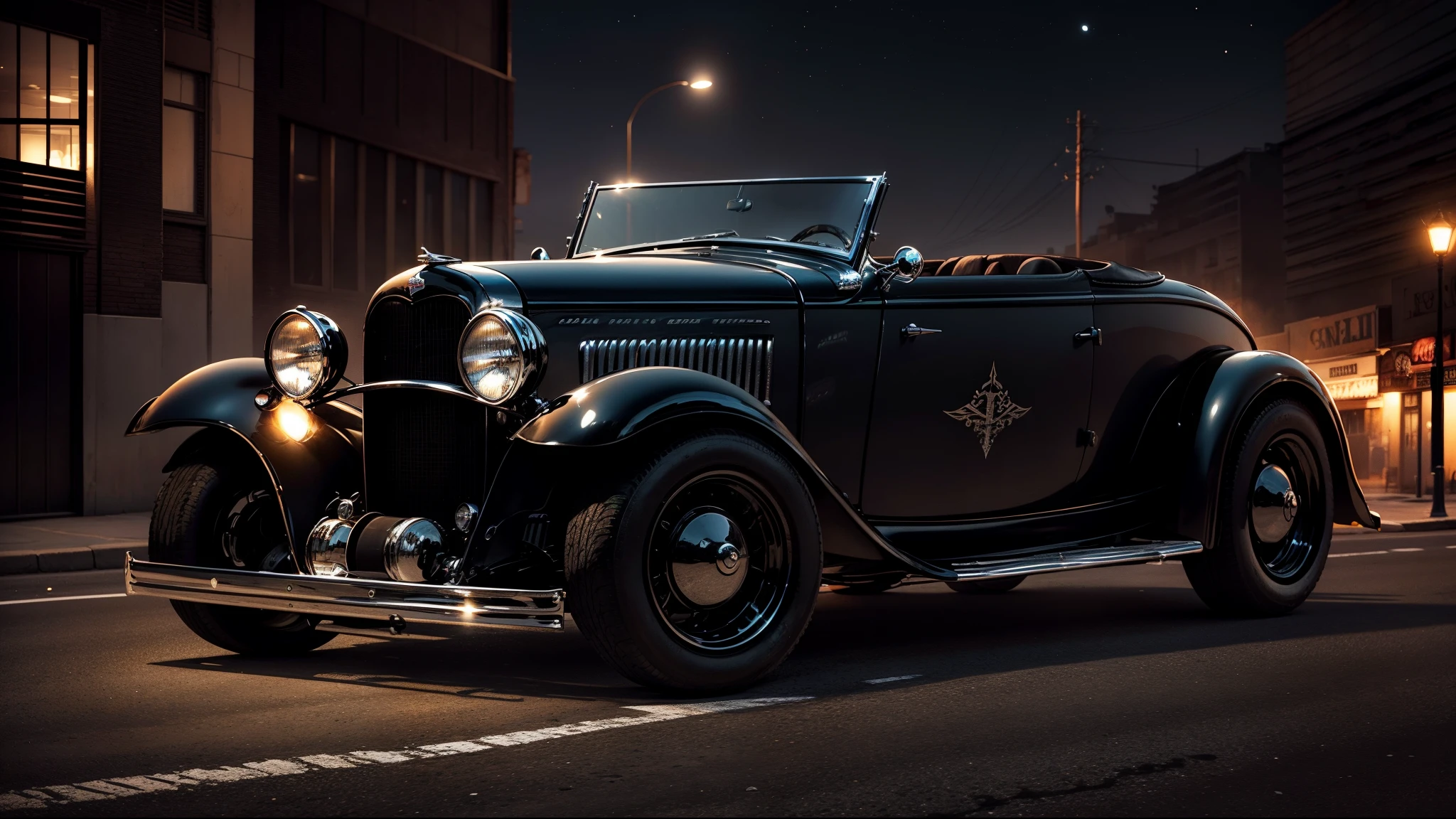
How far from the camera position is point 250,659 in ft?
19.3

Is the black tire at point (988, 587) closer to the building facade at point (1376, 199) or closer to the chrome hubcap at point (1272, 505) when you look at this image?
the chrome hubcap at point (1272, 505)

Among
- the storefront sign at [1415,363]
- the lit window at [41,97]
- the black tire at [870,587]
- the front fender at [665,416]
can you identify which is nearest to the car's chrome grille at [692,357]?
the front fender at [665,416]

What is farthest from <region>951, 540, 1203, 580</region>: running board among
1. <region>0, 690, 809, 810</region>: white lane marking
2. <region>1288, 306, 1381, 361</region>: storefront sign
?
<region>1288, 306, 1381, 361</region>: storefront sign

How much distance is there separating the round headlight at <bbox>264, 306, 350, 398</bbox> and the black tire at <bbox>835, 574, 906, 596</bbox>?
2575 mm

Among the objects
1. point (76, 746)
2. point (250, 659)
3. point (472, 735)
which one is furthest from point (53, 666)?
point (472, 735)

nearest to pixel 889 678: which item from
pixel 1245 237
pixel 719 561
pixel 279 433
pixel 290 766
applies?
pixel 719 561

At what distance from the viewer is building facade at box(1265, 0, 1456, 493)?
27750 mm

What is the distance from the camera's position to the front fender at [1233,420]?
6797 mm

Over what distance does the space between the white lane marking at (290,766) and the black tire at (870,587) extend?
2.08 metres

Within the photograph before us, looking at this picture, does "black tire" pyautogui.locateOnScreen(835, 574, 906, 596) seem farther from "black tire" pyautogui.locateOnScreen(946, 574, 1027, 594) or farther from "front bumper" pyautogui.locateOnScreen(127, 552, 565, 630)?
"front bumper" pyautogui.locateOnScreen(127, 552, 565, 630)

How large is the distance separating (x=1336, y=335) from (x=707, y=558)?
29.6 m

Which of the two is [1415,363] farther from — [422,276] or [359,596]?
[359,596]

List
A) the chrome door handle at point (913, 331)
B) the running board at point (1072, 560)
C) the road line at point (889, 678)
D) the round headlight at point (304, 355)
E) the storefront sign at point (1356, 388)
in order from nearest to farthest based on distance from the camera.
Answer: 1. the road line at point (889, 678)
2. the round headlight at point (304, 355)
3. the running board at point (1072, 560)
4. the chrome door handle at point (913, 331)
5. the storefront sign at point (1356, 388)

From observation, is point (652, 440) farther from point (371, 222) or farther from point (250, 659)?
point (371, 222)
